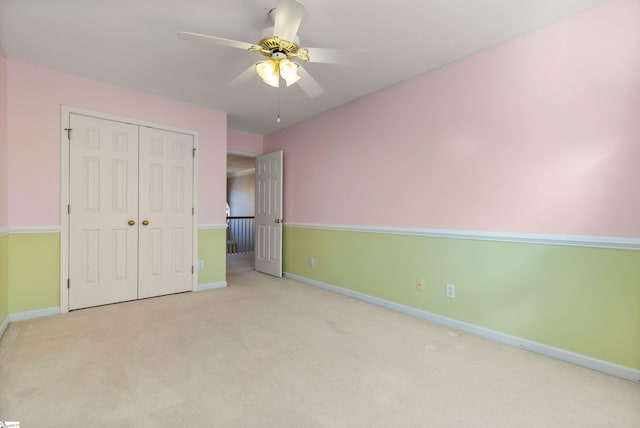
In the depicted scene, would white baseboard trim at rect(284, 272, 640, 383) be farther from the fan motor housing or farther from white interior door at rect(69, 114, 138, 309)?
white interior door at rect(69, 114, 138, 309)

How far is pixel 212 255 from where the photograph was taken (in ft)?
13.8

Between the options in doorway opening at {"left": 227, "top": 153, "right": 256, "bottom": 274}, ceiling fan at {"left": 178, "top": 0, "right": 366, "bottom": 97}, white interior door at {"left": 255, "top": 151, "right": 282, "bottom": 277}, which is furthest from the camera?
doorway opening at {"left": 227, "top": 153, "right": 256, "bottom": 274}

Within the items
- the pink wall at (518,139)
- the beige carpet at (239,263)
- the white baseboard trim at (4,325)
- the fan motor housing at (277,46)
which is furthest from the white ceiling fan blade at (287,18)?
the beige carpet at (239,263)

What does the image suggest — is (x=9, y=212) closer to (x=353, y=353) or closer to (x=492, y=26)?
(x=353, y=353)

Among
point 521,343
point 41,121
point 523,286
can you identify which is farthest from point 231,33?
point 521,343

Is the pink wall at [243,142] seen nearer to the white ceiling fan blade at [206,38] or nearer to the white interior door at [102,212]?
the white interior door at [102,212]

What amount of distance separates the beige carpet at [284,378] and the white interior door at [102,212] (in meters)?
0.44

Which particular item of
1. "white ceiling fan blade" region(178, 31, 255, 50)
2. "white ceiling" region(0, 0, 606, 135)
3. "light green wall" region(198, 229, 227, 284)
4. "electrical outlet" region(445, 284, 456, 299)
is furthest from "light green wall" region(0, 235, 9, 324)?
"electrical outlet" region(445, 284, 456, 299)

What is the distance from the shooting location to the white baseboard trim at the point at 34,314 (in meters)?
2.87

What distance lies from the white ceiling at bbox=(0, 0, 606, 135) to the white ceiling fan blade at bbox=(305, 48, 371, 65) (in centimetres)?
20

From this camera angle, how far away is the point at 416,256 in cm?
317

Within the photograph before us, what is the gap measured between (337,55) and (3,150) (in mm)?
3018

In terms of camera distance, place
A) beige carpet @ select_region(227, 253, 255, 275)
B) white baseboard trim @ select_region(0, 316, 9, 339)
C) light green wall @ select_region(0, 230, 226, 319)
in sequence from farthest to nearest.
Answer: beige carpet @ select_region(227, 253, 255, 275)
light green wall @ select_region(0, 230, 226, 319)
white baseboard trim @ select_region(0, 316, 9, 339)

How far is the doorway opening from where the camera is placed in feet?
21.0
